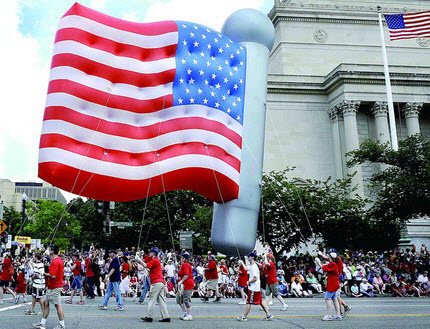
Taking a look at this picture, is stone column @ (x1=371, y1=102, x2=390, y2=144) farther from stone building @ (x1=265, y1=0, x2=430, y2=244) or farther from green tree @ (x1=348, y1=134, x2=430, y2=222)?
green tree @ (x1=348, y1=134, x2=430, y2=222)

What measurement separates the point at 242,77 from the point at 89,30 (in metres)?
3.74

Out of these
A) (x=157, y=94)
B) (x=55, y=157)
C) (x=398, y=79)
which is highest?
(x=398, y=79)

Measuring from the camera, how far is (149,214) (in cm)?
4756

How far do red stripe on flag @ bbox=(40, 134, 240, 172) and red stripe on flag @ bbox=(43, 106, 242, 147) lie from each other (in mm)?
361

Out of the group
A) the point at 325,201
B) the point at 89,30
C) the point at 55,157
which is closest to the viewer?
the point at 55,157

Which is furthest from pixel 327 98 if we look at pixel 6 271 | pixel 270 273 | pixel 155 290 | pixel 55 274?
pixel 55 274

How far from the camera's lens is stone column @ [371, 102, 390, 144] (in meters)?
42.3

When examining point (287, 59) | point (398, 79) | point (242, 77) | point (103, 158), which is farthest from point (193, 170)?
point (287, 59)

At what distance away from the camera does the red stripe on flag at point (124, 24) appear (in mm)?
9703

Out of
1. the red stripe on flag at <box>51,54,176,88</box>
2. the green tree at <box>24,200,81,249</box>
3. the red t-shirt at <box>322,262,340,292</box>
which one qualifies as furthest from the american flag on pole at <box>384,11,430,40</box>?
the green tree at <box>24,200,81,249</box>

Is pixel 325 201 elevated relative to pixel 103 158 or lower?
elevated

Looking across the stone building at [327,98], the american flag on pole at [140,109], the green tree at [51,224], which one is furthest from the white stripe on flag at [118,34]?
the green tree at [51,224]

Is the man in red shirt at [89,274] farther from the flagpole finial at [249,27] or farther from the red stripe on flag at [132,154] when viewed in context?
the flagpole finial at [249,27]

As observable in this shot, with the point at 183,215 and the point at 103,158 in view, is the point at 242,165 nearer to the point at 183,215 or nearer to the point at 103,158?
the point at 103,158
